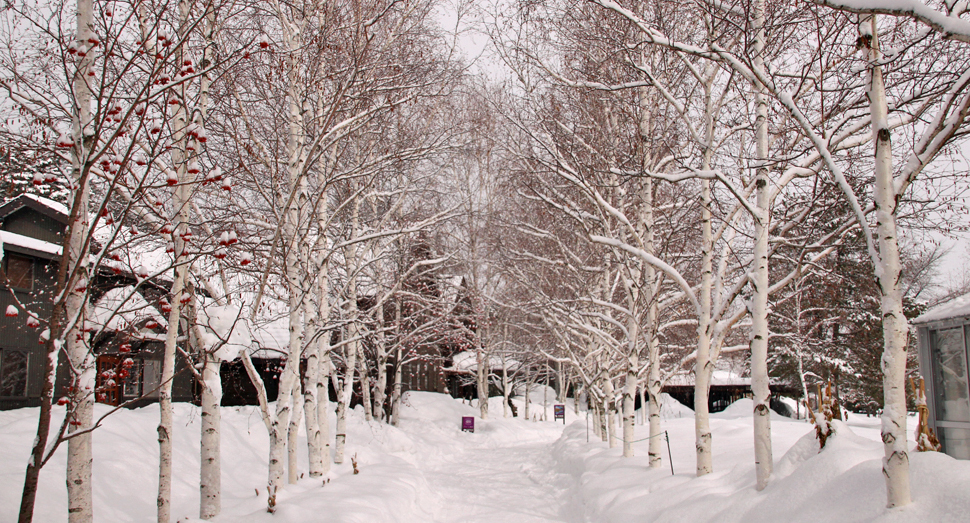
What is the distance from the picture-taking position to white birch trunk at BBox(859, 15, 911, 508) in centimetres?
412

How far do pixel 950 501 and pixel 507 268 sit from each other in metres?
11.6

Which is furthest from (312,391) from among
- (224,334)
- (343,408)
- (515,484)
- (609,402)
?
(609,402)

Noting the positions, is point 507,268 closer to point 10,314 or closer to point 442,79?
point 442,79

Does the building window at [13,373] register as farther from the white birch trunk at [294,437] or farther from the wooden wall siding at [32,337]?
the white birch trunk at [294,437]

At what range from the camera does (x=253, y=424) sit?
15.4m

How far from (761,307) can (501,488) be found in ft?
25.9

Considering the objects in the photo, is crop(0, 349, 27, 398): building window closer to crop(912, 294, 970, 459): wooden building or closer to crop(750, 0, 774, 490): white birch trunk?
crop(750, 0, 774, 490): white birch trunk

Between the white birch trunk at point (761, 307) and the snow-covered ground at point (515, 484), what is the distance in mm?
304

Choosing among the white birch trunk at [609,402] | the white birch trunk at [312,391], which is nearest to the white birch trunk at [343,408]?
the white birch trunk at [312,391]

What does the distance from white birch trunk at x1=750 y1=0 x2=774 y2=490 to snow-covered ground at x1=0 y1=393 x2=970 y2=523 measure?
0.30m

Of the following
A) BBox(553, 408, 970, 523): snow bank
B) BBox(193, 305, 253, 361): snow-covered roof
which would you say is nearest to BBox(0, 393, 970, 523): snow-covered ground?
BBox(553, 408, 970, 523): snow bank

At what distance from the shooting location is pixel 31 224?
17.0 m

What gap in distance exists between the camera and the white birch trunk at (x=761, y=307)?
21.1 ft

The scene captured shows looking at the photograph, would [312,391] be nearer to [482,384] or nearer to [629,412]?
[629,412]
